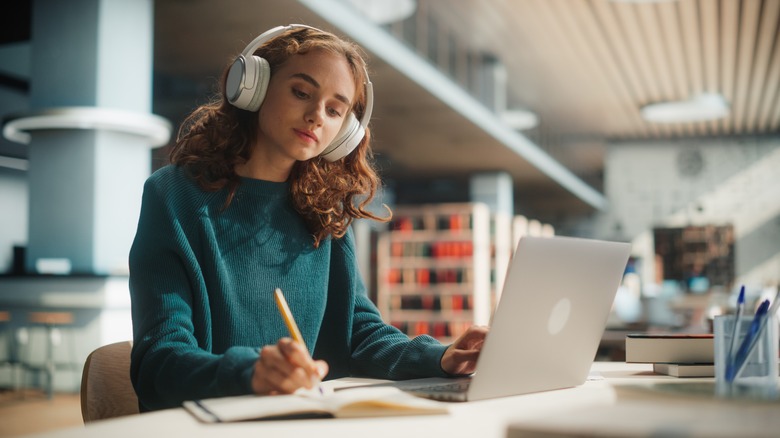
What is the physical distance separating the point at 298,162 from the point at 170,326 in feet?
1.59

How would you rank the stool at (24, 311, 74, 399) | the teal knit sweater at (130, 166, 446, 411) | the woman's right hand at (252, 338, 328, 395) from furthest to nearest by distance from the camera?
the stool at (24, 311, 74, 399), the teal knit sweater at (130, 166, 446, 411), the woman's right hand at (252, 338, 328, 395)

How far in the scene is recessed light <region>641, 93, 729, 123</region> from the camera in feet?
34.7

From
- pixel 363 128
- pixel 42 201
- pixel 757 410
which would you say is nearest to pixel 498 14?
pixel 42 201

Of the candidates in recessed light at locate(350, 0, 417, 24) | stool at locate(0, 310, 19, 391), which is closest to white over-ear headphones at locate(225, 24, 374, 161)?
stool at locate(0, 310, 19, 391)

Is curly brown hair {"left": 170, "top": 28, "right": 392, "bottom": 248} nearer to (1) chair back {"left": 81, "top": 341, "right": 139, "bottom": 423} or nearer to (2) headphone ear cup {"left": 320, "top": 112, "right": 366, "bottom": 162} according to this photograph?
(2) headphone ear cup {"left": 320, "top": 112, "right": 366, "bottom": 162}

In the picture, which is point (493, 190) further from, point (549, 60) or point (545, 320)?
point (545, 320)

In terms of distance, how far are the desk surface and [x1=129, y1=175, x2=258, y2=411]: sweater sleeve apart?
100 mm

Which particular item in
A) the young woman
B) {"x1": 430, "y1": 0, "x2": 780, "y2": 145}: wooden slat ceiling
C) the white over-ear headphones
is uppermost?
{"x1": 430, "y1": 0, "x2": 780, "y2": 145}: wooden slat ceiling

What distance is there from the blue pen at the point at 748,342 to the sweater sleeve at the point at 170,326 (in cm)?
72

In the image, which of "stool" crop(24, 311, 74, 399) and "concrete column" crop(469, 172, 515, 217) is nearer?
"stool" crop(24, 311, 74, 399)

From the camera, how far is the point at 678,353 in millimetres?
1422

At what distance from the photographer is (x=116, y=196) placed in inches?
194

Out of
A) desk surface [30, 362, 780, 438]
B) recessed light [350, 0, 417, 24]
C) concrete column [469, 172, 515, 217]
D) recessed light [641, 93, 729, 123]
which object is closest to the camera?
desk surface [30, 362, 780, 438]

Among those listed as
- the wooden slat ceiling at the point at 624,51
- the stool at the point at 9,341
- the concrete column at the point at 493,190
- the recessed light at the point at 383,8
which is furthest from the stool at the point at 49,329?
the concrete column at the point at 493,190
